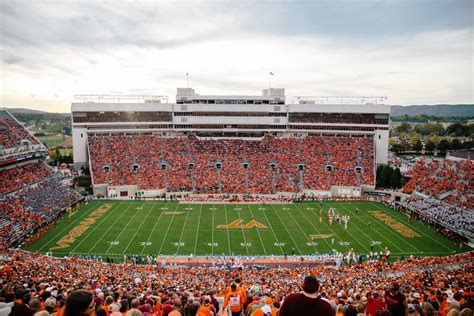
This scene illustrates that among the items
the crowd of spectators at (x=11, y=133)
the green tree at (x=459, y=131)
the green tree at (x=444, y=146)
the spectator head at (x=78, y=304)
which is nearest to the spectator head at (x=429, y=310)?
the spectator head at (x=78, y=304)

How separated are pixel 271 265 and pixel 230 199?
15574mm

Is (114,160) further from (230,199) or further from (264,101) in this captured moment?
(264,101)

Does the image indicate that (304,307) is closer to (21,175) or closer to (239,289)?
(239,289)

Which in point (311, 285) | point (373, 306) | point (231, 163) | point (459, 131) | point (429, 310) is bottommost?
point (231, 163)

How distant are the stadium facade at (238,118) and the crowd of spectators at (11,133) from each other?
8.92 m

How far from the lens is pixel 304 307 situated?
379cm

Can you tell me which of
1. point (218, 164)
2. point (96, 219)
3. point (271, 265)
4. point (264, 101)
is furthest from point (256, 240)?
point (264, 101)

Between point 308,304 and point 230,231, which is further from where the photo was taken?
point 230,231

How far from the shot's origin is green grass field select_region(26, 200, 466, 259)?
2423 centimetres

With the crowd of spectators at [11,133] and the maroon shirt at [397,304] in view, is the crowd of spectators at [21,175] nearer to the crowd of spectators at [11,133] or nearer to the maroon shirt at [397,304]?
the crowd of spectators at [11,133]

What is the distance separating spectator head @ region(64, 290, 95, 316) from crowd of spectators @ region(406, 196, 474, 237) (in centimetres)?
2925

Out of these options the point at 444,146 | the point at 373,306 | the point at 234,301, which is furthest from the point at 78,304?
the point at 444,146

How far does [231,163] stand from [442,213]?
23.7 meters

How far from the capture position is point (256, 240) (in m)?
25.9
